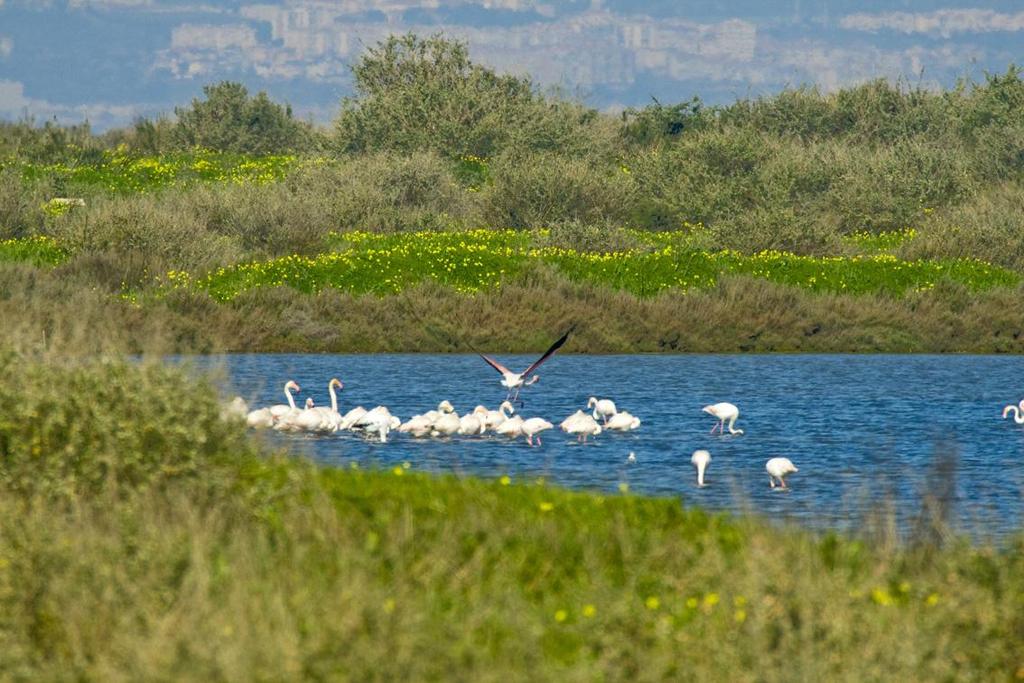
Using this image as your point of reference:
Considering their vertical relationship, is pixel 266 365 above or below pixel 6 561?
below

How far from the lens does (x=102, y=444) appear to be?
1453 centimetres

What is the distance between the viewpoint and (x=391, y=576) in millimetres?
11398

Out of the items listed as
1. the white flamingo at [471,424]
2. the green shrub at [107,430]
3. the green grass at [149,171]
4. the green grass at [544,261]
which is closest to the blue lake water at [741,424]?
the white flamingo at [471,424]

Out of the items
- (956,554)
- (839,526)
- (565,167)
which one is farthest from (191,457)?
(565,167)

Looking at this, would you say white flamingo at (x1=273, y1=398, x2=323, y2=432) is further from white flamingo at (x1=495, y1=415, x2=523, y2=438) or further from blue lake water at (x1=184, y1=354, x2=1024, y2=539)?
white flamingo at (x1=495, y1=415, x2=523, y2=438)

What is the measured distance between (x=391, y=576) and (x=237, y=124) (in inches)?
2945

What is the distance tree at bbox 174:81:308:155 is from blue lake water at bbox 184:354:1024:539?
39202mm

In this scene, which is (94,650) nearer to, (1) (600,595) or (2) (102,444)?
(1) (600,595)

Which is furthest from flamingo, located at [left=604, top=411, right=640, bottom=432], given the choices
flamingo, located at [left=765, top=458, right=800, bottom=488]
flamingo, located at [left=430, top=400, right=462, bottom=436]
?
flamingo, located at [left=765, top=458, right=800, bottom=488]

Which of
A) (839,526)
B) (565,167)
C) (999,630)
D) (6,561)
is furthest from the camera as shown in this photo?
(565,167)

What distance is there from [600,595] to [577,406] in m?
25.0

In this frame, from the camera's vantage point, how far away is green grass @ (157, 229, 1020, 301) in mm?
48219

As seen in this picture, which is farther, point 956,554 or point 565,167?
point 565,167

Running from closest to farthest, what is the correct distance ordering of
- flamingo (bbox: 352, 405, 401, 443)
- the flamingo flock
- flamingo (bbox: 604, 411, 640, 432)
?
1. the flamingo flock
2. flamingo (bbox: 352, 405, 401, 443)
3. flamingo (bbox: 604, 411, 640, 432)
